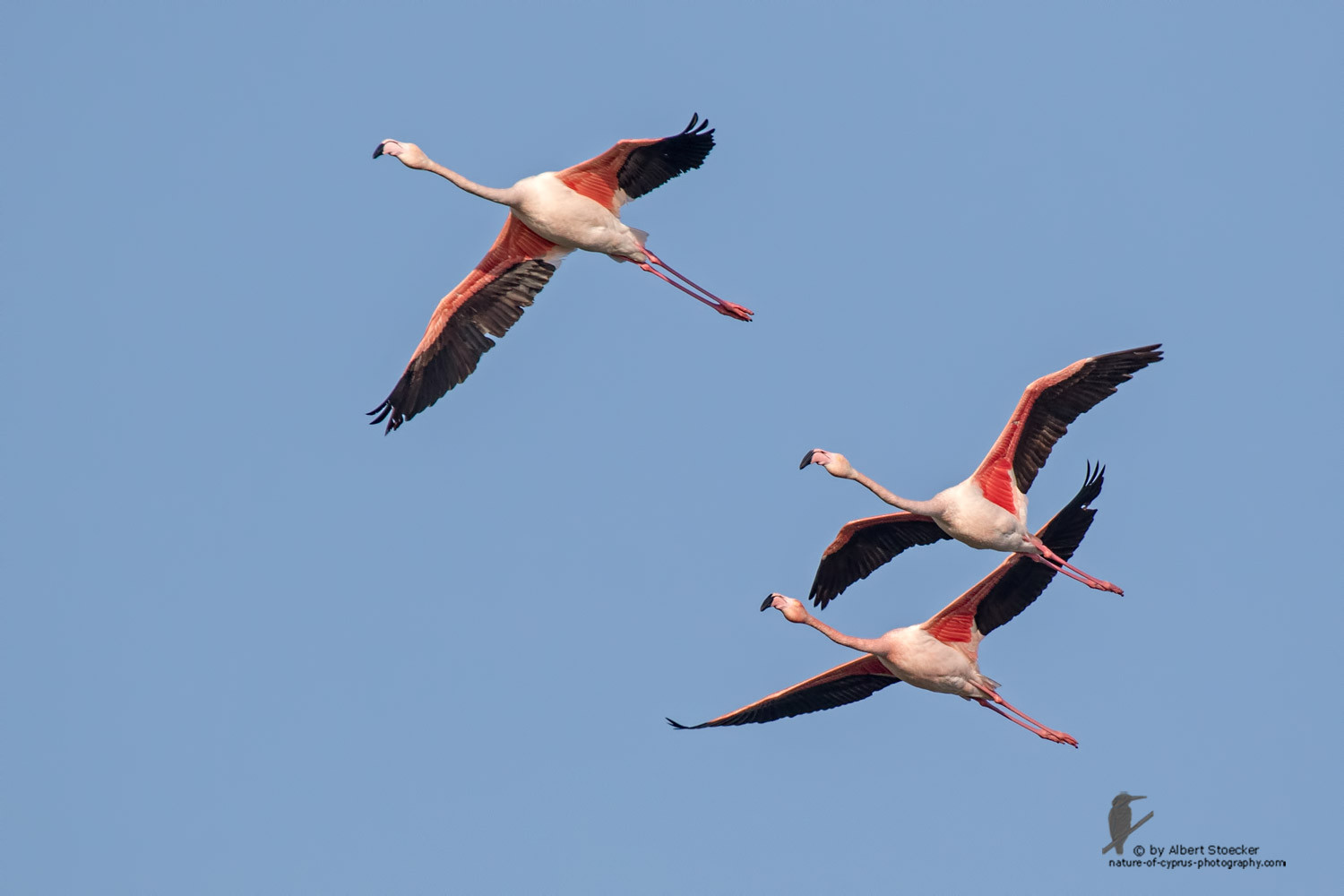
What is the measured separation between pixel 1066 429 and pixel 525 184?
8830 millimetres

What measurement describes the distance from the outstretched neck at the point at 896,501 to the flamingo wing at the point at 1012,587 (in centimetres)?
134

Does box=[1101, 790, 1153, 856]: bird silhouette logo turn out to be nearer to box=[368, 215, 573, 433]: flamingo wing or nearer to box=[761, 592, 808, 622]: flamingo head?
box=[761, 592, 808, 622]: flamingo head

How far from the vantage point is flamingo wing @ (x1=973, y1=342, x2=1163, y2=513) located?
29500 millimetres

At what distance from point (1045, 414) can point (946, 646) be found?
376 centimetres

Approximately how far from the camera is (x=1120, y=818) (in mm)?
31641

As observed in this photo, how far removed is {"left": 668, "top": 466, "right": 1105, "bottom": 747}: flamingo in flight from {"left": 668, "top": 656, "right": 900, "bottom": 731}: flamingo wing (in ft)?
0.05

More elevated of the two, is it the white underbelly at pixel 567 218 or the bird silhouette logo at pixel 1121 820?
the white underbelly at pixel 567 218

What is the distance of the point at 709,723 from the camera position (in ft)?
101

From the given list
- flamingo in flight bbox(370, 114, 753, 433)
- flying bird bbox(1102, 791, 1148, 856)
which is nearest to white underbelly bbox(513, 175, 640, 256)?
flamingo in flight bbox(370, 114, 753, 433)

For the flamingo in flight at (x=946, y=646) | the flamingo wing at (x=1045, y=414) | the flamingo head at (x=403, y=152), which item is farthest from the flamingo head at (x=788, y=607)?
the flamingo head at (x=403, y=152)

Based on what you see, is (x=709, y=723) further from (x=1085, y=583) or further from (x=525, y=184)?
(x=525, y=184)

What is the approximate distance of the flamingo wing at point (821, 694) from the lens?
3094 centimetres

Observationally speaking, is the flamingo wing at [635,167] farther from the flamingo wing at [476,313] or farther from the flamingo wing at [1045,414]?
the flamingo wing at [1045,414]

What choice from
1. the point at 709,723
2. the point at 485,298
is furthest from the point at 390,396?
the point at 709,723
